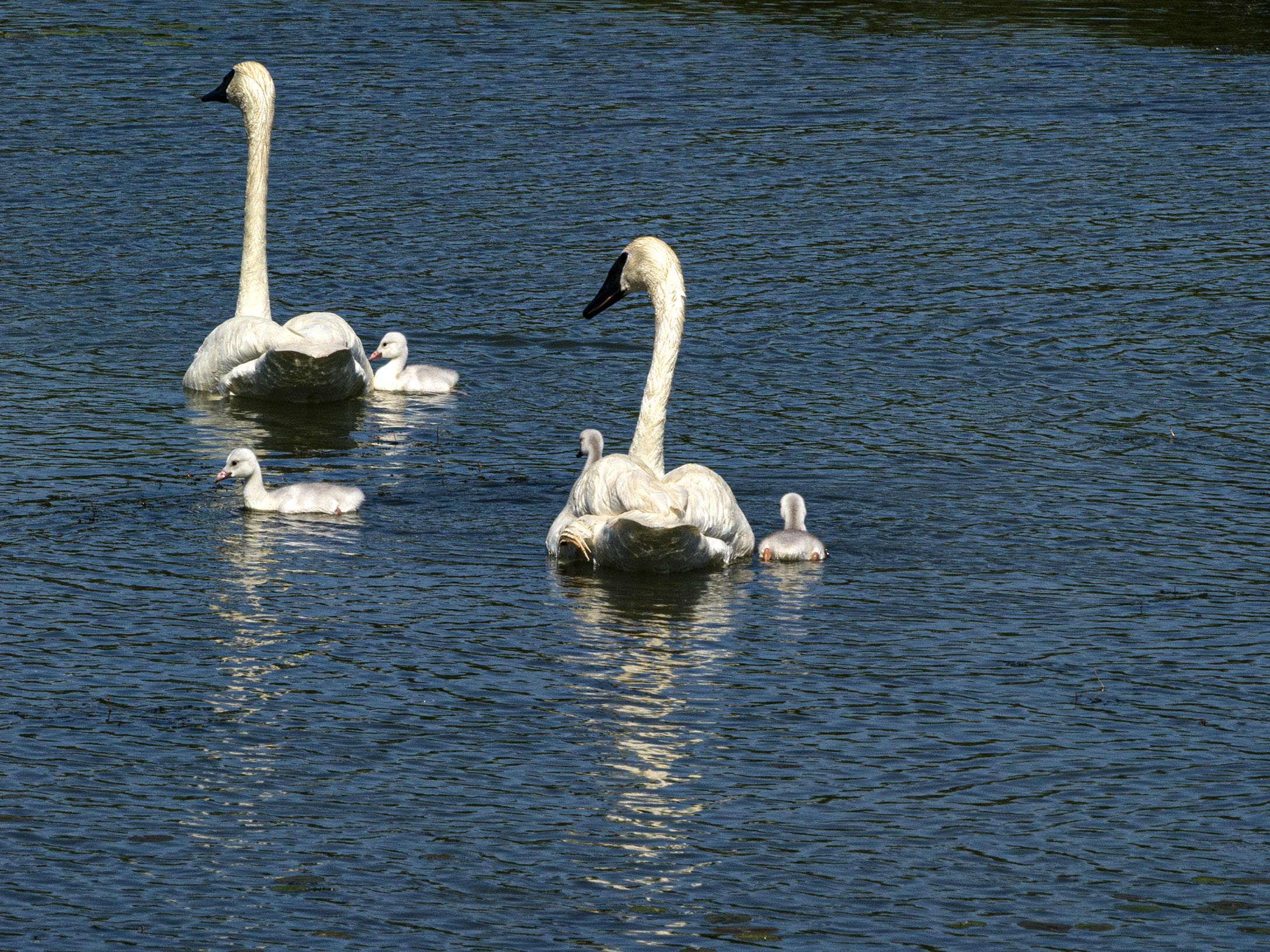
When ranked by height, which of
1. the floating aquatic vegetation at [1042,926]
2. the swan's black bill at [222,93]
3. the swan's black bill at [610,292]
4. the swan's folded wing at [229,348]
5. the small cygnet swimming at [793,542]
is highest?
the swan's black bill at [222,93]

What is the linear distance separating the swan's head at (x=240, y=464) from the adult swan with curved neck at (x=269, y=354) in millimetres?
2753

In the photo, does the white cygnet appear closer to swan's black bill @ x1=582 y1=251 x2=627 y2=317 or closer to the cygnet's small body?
swan's black bill @ x1=582 y1=251 x2=627 y2=317

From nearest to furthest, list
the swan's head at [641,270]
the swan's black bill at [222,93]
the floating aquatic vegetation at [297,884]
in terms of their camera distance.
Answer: the floating aquatic vegetation at [297,884], the swan's head at [641,270], the swan's black bill at [222,93]

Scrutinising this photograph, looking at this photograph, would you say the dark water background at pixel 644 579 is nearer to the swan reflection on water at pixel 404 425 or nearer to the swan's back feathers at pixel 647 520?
the swan reflection on water at pixel 404 425

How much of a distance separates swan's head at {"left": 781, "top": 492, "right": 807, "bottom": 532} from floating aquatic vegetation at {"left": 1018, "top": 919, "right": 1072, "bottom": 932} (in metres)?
5.20

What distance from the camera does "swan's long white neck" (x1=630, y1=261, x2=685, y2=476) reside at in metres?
14.5

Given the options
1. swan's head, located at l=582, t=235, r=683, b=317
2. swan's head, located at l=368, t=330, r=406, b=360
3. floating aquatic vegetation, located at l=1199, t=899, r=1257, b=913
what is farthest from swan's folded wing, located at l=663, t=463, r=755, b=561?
swan's head, located at l=368, t=330, r=406, b=360

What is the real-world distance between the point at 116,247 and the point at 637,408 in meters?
7.08

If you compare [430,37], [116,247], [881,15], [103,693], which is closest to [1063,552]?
[103,693]

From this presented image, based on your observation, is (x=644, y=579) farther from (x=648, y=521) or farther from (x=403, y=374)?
(x=403, y=374)

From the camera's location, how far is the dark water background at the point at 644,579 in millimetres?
9383

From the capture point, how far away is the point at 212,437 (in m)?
16.9

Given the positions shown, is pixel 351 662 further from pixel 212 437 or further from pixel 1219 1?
pixel 1219 1

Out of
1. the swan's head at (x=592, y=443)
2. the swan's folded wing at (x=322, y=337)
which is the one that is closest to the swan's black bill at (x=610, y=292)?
the swan's head at (x=592, y=443)
